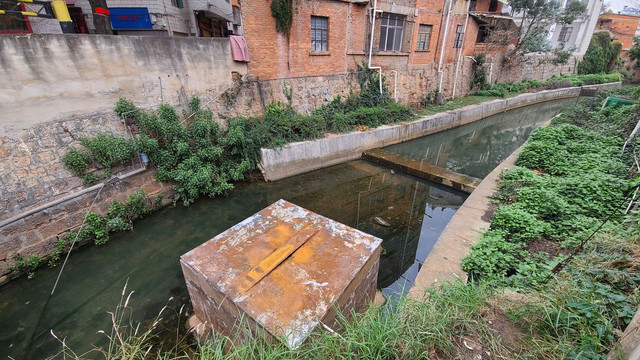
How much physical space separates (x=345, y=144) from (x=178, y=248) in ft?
19.0

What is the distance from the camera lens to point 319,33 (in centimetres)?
949

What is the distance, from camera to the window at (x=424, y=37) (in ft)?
41.2

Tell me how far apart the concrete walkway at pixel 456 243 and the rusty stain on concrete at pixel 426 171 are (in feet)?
4.40

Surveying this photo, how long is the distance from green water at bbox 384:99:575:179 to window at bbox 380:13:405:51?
4507mm

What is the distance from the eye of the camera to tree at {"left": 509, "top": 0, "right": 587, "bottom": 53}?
15.5m

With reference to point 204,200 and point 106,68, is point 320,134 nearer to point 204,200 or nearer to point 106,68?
point 204,200

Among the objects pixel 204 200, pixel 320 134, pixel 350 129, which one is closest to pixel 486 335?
pixel 204 200

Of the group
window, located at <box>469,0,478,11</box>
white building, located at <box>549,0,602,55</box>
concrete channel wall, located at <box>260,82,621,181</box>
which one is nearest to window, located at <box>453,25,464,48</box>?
window, located at <box>469,0,478,11</box>

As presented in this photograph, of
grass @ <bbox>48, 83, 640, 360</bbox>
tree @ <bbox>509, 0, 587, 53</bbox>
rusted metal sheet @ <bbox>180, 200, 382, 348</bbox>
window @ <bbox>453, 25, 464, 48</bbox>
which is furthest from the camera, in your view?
tree @ <bbox>509, 0, 587, 53</bbox>

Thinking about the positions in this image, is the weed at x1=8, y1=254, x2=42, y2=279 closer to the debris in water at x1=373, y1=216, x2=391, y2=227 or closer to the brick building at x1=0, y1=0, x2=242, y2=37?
the brick building at x1=0, y1=0, x2=242, y2=37

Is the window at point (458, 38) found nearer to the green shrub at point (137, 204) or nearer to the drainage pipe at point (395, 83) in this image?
the drainage pipe at point (395, 83)

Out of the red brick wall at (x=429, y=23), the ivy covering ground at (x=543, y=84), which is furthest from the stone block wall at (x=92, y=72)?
the ivy covering ground at (x=543, y=84)

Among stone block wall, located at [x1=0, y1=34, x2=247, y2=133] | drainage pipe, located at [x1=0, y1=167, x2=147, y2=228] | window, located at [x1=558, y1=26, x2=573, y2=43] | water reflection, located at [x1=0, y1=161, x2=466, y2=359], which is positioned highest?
window, located at [x1=558, y1=26, x2=573, y2=43]

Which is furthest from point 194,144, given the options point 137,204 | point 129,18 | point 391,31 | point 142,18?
point 391,31
